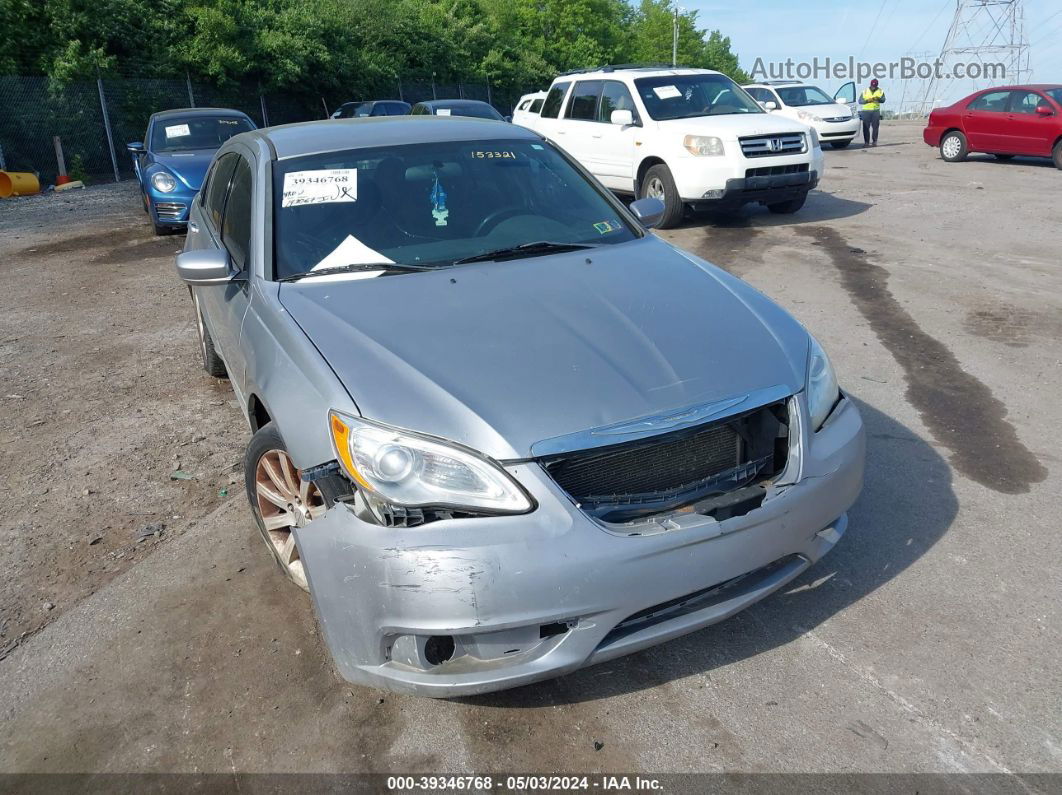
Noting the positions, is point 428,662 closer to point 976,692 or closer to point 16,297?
point 976,692

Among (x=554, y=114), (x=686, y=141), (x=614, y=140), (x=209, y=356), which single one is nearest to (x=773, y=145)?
(x=686, y=141)

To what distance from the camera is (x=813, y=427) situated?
2.88 metres

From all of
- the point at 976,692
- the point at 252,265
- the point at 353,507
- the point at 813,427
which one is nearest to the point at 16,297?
the point at 252,265

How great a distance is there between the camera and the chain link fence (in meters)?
18.3

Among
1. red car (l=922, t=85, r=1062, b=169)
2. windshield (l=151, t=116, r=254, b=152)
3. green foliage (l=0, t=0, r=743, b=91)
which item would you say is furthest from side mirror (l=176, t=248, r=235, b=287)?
green foliage (l=0, t=0, r=743, b=91)

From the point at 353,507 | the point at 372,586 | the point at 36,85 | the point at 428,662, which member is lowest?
the point at 428,662

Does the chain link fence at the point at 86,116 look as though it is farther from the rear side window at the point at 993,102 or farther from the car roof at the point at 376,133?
the rear side window at the point at 993,102

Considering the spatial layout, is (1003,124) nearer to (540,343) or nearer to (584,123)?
(584,123)

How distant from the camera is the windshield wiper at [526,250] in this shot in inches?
145

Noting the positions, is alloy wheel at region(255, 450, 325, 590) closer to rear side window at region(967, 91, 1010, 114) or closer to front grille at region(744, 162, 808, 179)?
front grille at region(744, 162, 808, 179)

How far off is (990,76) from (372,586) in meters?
59.3

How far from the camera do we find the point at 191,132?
40.1 ft

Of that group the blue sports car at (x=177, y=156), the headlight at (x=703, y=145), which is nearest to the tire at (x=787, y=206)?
the headlight at (x=703, y=145)

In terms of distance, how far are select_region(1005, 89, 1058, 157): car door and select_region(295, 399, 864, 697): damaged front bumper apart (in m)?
17.0
